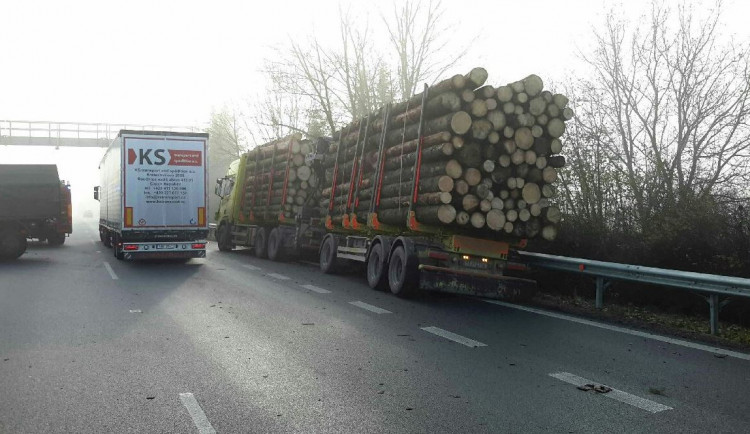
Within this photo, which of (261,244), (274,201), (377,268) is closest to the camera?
(377,268)

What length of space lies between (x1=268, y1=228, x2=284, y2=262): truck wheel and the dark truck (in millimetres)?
6418

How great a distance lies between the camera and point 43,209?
715 inches

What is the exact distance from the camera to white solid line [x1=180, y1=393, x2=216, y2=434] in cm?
393

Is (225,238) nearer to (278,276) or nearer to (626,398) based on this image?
(278,276)

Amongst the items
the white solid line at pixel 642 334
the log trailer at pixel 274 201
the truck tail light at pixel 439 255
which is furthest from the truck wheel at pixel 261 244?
the white solid line at pixel 642 334

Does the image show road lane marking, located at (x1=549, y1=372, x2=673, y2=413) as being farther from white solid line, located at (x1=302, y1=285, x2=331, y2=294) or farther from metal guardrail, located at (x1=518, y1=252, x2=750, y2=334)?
white solid line, located at (x1=302, y1=285, x2=331, y2=294)

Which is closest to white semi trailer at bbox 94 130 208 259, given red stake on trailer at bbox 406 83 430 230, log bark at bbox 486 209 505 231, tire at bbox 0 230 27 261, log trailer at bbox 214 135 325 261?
log trailer at bbox 214 135 325 261

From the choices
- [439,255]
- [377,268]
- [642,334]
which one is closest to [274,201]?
[377,268]

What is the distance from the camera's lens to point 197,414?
421cm

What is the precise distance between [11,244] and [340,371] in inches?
573

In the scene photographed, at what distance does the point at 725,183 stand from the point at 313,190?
9.76 meters

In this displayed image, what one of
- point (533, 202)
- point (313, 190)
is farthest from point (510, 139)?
point (313, 190)

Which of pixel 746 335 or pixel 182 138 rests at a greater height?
pixel 182 138

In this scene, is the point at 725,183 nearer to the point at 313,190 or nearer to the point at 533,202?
the point at 533,202
